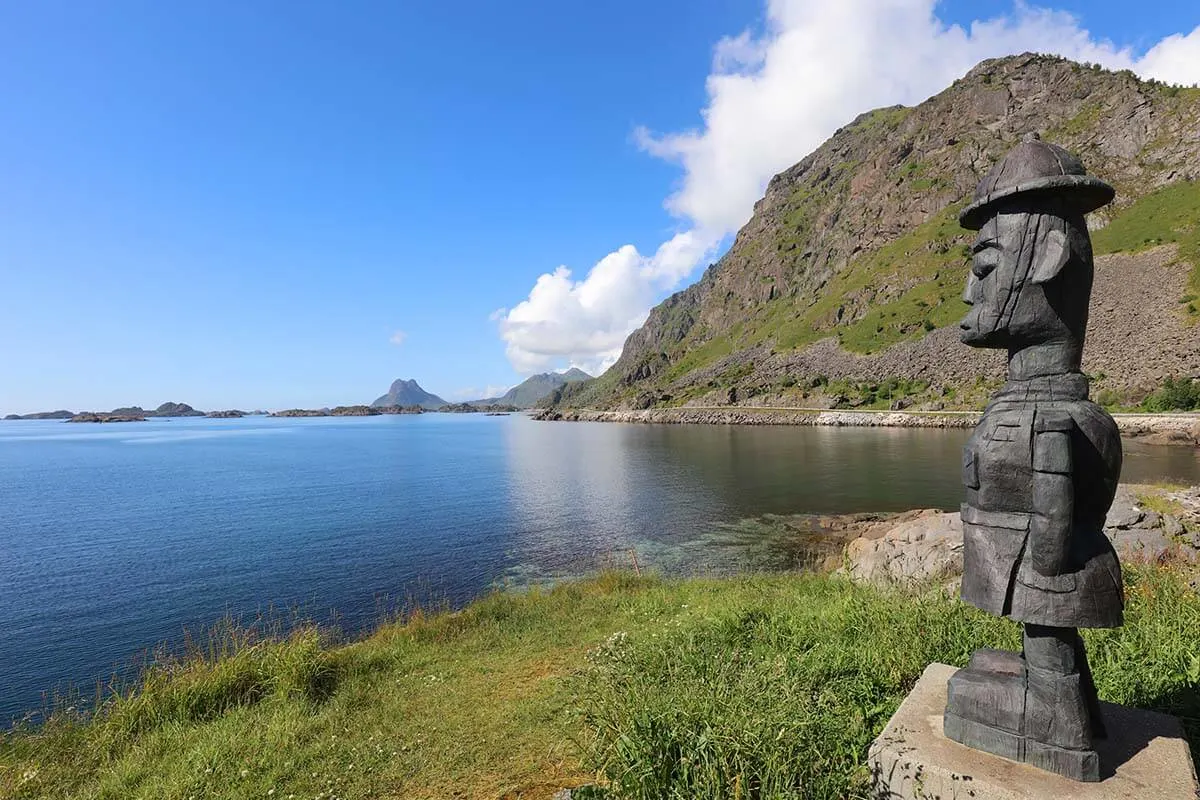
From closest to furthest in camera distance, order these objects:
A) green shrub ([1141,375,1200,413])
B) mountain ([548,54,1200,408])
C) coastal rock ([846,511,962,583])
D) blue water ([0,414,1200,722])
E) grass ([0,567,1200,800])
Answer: grass ([0,567,1200,800])
coastal rock ([846,511,962,583])
blue water ([0,414,1200,722])
green shrub ([1141,375,1200,413])
mountain ([548,54,1200,408])

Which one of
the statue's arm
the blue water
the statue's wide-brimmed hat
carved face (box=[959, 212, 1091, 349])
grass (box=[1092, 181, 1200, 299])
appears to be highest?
grass (box=[1092, 181, 1200, 299])

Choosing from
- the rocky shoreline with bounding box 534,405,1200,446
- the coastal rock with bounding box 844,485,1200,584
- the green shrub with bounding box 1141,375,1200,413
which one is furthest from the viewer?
the green shrub with bounding box 1141,375,1200,413

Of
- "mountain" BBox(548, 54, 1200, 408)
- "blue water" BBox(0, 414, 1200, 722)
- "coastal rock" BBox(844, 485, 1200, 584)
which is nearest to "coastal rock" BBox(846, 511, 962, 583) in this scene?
"coastal rock" BBox(844, 485, 1200, 584)

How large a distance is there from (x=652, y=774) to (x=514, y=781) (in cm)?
235

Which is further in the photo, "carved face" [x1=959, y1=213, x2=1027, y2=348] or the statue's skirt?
"carved face" [x1=959, y1=213, x2=1027, y2=348]

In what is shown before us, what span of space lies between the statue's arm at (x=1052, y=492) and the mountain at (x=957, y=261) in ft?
194

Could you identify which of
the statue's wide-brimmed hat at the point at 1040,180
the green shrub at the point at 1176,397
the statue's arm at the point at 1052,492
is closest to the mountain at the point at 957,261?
the green shrub at the point at 1176,397

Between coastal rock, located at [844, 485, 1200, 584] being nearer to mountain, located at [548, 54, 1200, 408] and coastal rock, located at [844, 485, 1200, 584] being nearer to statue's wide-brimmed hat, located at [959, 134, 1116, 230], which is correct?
statue's wide-brimmed hat, located at [959, 134, 1116, 230]

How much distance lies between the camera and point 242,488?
46.7 meters

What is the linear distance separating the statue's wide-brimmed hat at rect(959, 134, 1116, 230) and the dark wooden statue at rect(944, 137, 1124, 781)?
0.01 m

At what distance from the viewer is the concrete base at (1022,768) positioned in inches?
160

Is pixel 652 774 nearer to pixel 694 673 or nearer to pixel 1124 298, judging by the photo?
pixel 694 673

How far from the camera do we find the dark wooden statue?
4.30 m

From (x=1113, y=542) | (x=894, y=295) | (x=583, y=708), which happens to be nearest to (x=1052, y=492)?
(x=583, y=708)
